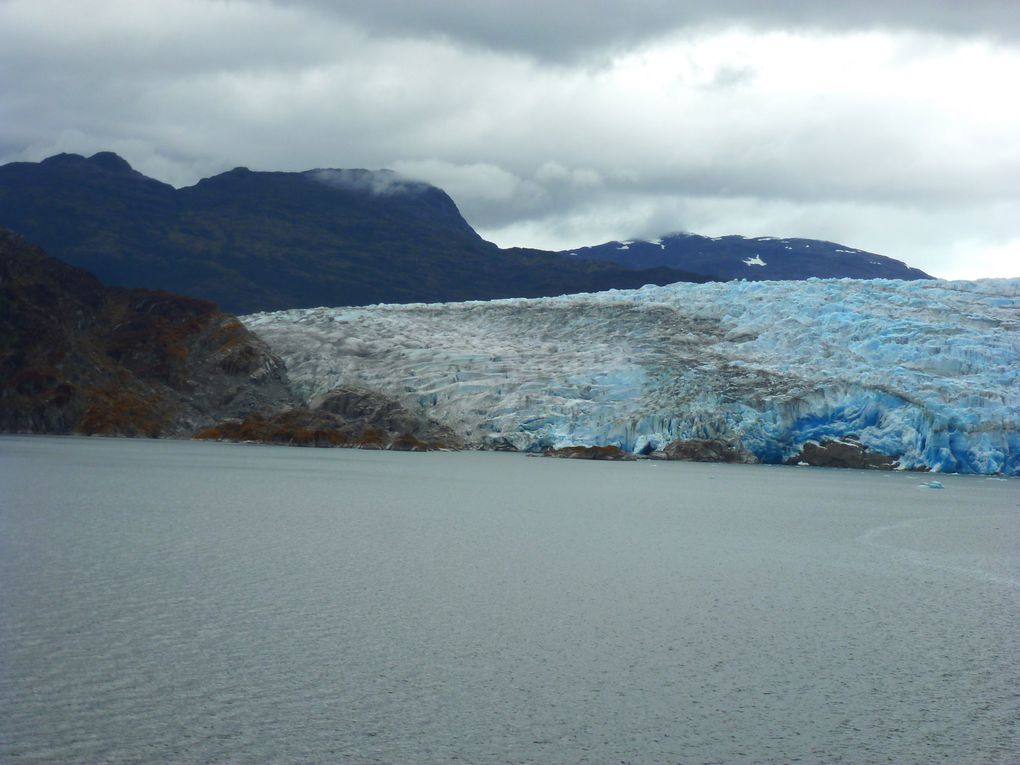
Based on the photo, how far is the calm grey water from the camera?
7.04 m

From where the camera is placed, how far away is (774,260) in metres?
185

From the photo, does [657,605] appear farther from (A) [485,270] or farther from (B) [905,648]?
(A) [485,270]

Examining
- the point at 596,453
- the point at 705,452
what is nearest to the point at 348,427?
the point at 596,453

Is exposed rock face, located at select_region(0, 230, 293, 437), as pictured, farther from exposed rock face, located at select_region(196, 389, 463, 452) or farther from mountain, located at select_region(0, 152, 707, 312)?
mountain, located at select_region(0, 152, 707, 312)

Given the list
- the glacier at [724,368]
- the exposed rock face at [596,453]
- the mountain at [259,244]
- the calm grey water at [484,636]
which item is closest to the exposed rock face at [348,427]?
the glacier at [724,368]

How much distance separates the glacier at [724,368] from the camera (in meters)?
41.1

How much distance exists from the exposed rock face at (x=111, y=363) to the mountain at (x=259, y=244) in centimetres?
6458

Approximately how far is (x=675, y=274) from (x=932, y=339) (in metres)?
94.6

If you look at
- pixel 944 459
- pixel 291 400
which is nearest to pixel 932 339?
pixel 944 459

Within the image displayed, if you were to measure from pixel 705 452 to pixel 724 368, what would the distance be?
4187 mm

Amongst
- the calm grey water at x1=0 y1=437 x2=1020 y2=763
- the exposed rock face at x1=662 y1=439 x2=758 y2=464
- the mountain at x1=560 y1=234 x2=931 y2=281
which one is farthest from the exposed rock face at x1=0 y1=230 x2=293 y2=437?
the mountain at x1=560 y1=234 x2=931 y2=281

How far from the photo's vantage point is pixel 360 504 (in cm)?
→ 2150

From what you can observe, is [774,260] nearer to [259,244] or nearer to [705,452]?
[259,244]

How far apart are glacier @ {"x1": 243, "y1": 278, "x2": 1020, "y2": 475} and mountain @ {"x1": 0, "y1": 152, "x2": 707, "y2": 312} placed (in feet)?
230
